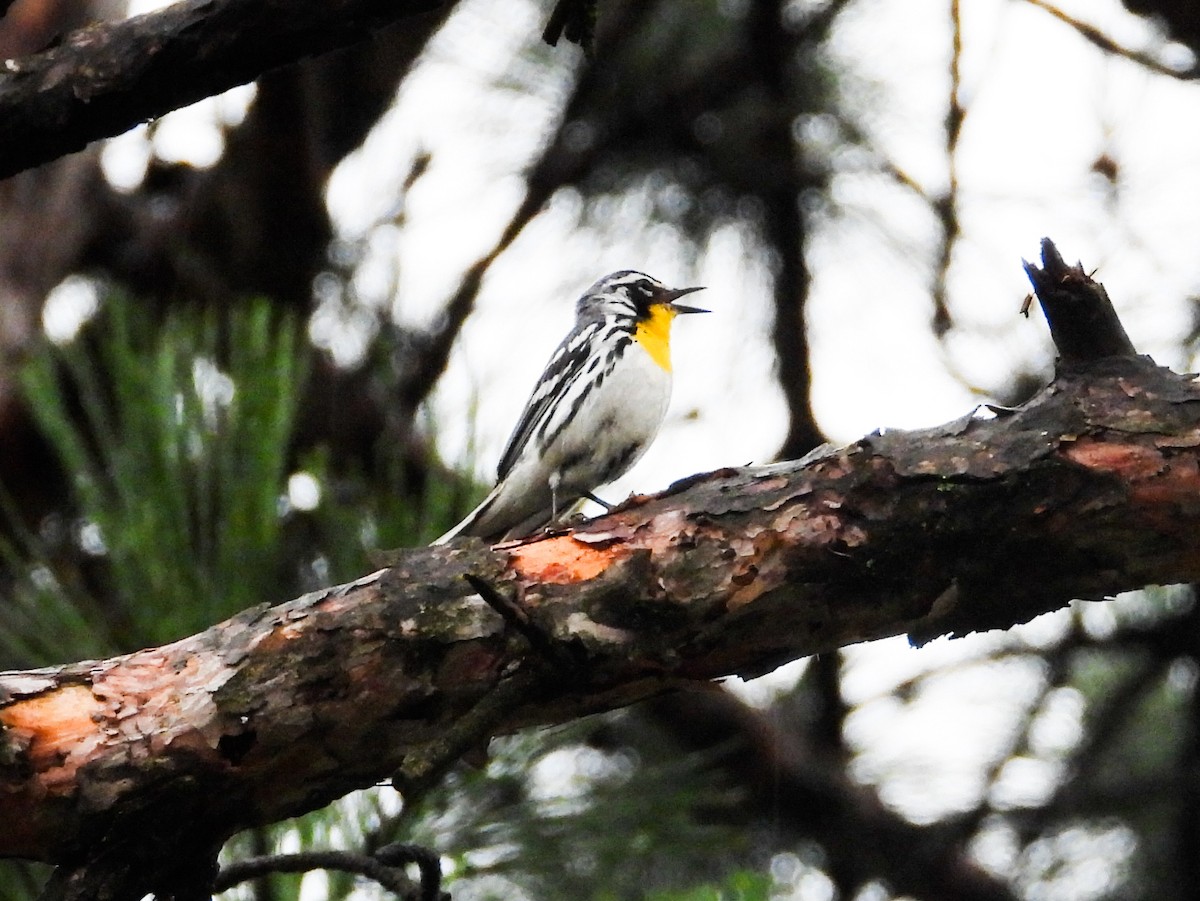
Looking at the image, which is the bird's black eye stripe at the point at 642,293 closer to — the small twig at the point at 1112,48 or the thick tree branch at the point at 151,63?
the small twig at the point at 1112,48

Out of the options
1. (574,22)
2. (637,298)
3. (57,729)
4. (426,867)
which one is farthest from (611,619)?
(637,298)

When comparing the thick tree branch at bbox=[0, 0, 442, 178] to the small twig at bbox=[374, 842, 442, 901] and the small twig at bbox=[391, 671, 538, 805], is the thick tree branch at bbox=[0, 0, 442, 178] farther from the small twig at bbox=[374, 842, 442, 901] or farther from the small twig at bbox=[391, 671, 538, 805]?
the small twig at bbox=[374, 842, 442, 901]

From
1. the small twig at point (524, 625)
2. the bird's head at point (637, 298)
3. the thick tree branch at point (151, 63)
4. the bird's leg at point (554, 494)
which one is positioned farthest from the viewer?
the bird's head at point (637, 298)

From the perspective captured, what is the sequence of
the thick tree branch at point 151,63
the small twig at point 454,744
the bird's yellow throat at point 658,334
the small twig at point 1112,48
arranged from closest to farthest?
A: the small twig at point 454,744
the thick tree branch at point 151,63
the small twig at point 1112,48
the bird's yellow throat at point 658,334

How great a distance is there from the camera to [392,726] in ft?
6.48

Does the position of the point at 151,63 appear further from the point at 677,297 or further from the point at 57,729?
the point at 677,297

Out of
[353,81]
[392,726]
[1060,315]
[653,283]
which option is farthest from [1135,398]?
[353,81]

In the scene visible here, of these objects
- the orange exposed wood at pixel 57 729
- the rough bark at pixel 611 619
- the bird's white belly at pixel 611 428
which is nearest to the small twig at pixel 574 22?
the rough bark at pixel 611 619

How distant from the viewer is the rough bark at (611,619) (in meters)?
1.93

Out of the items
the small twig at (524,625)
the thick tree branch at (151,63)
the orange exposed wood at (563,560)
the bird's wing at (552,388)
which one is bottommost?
the small twig at (524,625)

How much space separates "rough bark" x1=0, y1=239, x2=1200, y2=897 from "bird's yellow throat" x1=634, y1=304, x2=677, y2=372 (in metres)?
1.97

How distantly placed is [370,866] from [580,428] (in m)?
1.92

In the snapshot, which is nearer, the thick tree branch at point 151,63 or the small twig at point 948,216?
the thick tree branch at point 151,63

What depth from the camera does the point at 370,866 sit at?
1955 mm
